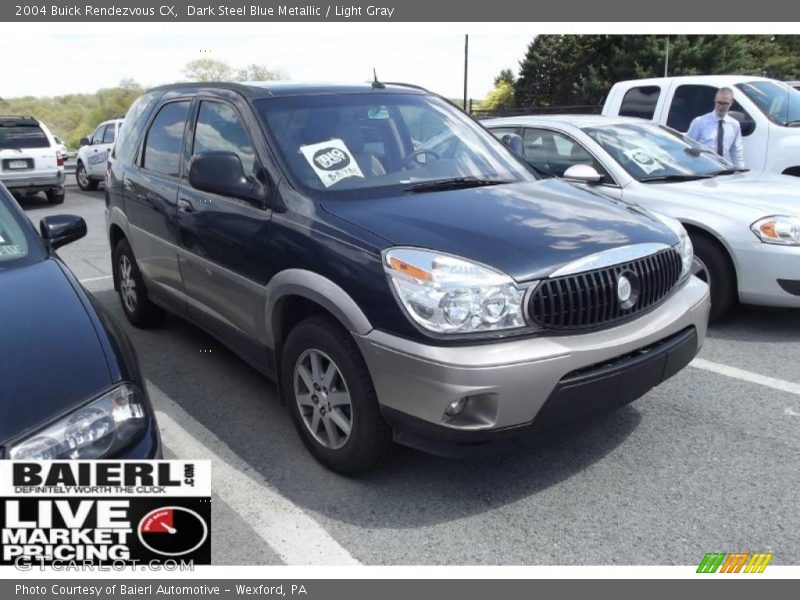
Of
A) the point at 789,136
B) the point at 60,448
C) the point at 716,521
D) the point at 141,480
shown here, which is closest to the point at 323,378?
the point at 141,480

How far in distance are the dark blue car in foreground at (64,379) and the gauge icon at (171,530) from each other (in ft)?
0.68

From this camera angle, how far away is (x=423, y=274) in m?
2.78

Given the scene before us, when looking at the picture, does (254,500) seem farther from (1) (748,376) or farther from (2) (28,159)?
(2) (28,159)

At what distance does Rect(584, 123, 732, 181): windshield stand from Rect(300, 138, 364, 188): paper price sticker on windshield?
3062 millimetres

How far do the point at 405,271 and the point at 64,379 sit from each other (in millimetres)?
1297

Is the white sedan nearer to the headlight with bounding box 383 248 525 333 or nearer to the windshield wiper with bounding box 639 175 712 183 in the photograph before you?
the windshield wiper with bounding box 639 175 712 183

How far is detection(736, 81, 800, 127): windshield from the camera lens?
8.20 metres

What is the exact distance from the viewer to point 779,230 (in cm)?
494

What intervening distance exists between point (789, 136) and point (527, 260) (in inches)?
261

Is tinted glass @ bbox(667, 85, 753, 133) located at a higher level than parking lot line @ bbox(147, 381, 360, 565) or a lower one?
higher

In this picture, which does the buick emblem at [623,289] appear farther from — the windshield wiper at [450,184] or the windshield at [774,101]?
the windshield at [774,101]

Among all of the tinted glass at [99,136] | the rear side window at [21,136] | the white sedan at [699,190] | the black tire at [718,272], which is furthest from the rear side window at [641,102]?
the tinted glass at [99,136]

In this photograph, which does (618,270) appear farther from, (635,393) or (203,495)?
(203,495)

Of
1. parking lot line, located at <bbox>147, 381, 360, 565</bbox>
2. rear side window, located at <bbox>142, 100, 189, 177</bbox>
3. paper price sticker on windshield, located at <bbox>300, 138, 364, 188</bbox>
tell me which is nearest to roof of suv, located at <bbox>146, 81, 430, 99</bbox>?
rear side window, located at <bbox>142, 100, 189, 177</bbox>
